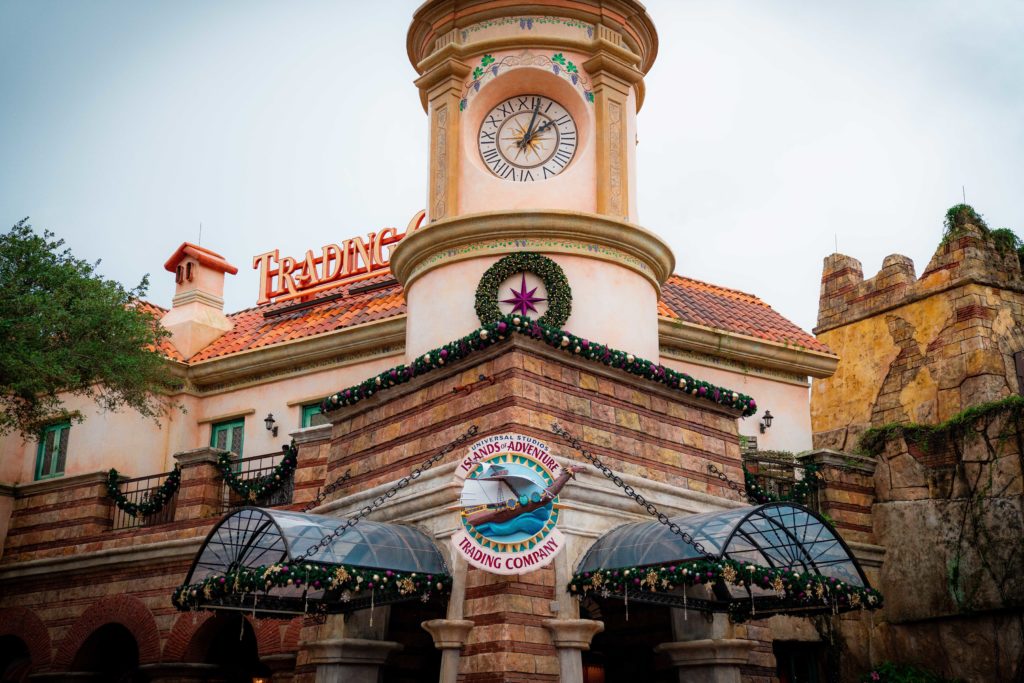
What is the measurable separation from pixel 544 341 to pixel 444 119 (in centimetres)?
618

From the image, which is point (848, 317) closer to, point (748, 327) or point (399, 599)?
point (748, 327)

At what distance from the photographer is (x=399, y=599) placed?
1230 centimetres

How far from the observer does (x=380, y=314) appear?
21875 millimetres

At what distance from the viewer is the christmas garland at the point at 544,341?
13086 mm

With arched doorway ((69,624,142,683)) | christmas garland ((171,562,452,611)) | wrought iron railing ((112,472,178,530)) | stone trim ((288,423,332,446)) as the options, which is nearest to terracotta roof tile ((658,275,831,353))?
stone trim ((288,423,332,446))

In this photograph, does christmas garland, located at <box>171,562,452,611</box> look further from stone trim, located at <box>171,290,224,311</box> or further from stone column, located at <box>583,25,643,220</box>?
stone trim, located at <box>171,290,224,311</box>

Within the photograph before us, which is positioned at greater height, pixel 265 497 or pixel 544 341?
pixel 544 341

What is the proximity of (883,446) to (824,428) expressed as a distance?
37.3 feet

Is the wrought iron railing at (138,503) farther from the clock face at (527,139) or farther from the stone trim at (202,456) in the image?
the clock face at (527,139)

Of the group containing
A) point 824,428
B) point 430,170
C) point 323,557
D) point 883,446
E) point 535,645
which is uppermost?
point 430,170

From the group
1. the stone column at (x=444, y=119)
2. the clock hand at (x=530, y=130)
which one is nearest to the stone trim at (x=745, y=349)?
the clock hand at (x=530, y=130)

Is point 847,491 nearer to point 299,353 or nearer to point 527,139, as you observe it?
point 527,139

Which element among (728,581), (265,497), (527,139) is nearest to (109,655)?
(265,497)

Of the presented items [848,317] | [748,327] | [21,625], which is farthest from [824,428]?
[21,625]
